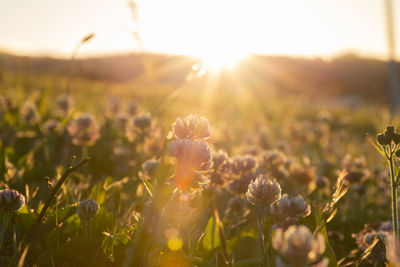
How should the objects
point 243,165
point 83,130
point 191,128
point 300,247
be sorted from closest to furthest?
point 300,247 → point 191,128 → point 243,165 → point 83,130

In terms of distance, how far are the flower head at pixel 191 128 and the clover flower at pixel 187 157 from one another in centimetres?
13

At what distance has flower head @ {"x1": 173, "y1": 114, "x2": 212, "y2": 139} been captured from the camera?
146 cm

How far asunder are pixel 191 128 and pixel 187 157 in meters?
0.21

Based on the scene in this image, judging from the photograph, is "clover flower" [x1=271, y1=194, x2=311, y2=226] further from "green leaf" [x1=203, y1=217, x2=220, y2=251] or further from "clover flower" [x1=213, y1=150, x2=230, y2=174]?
"clover flower" [x1=213, y1=150, x2=230, y2=174]

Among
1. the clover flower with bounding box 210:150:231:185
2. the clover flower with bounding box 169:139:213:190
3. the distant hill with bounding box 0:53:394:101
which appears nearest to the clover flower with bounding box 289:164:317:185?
the clover flower with bounding box 210:150:231:185

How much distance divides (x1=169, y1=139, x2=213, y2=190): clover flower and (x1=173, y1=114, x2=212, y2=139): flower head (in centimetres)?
13

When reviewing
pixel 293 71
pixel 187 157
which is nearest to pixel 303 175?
pixel 187 157

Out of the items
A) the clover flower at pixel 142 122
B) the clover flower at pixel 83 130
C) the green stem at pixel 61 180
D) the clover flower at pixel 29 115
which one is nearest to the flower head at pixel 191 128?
the green stem at pixel 61 180

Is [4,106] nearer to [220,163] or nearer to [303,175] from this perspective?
[220,163]

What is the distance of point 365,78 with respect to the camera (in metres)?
35.7

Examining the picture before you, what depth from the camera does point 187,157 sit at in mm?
1292

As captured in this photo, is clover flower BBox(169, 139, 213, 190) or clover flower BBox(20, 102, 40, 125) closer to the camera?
clover flower BBox(169, 139, 213, 190)

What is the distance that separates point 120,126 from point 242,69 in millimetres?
29882

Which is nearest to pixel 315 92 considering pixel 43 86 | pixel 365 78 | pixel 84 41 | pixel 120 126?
pixel 365 78
